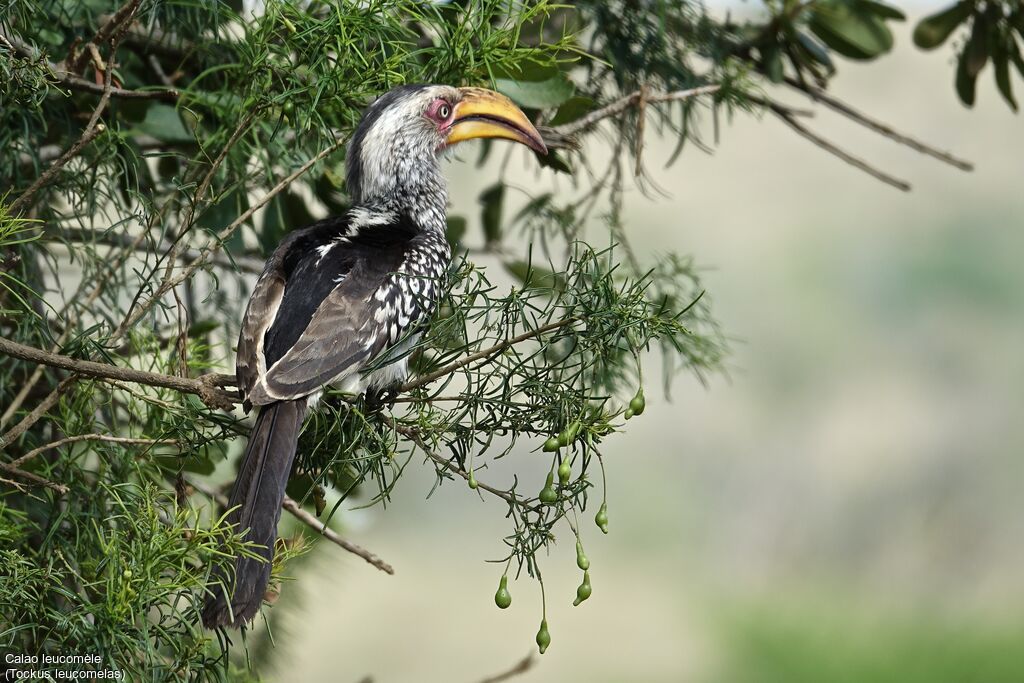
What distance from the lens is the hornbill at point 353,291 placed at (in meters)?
1.34

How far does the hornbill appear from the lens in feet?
4.38

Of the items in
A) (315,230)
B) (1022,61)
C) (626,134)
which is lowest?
(315,230)

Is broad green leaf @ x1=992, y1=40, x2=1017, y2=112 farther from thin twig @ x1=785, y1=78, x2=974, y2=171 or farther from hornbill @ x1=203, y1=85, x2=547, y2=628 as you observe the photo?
hornbill @ x1=203, y1=85, x2=547, y2=628

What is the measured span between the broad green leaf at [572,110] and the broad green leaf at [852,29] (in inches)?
22.3

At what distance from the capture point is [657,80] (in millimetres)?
2104

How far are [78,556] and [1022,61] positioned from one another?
182 cm

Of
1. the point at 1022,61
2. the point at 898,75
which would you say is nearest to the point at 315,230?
the point at 1022,61

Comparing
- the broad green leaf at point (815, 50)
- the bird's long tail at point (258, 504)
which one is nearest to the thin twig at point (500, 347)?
the bird's long tail at point (258, 504)

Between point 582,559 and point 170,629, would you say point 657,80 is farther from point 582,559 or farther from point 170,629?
A: point 170,629

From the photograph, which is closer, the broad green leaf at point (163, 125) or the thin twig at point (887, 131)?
the broad green leaf at point (163, 125)

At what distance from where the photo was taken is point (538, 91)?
1756mm

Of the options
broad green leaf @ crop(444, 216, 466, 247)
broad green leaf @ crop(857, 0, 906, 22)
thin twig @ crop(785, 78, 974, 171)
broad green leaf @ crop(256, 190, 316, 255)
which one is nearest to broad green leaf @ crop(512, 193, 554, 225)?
broad green leaf @ crop(444, 216, 466, 247)

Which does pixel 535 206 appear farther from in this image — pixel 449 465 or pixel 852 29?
pixel 449 465

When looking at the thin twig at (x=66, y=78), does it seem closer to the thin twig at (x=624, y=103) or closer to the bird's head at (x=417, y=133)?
the bird's head at (x=417, y=133)
